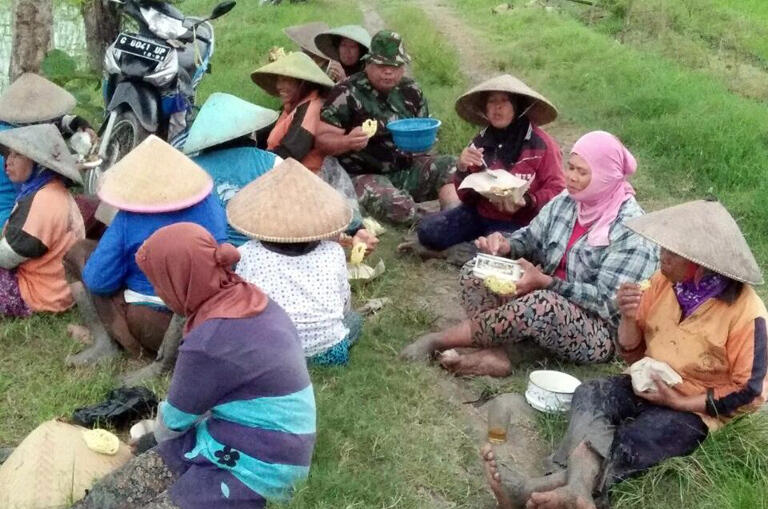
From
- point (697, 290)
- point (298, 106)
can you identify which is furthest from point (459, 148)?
point (697, 290)

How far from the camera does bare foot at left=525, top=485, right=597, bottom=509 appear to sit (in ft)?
9.11

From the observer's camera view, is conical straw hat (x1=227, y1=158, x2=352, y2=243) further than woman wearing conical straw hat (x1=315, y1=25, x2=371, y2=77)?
No

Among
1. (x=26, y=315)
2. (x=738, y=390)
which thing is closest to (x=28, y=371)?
(x=26, y=315)

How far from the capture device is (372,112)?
554cm

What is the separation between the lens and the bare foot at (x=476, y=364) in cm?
387

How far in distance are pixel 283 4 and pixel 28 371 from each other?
10.6 metres

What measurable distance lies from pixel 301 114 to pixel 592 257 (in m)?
2.18

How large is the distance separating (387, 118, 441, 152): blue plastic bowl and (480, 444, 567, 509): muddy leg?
2.58 meters

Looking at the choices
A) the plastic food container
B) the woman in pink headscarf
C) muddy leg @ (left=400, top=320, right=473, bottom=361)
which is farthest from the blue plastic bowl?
the plastic food container

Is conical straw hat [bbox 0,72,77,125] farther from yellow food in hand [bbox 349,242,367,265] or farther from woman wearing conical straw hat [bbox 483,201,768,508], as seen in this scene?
woman wearing conical straw hat [bbox 483,201,768,508]

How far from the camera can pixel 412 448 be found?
3264 millimetres

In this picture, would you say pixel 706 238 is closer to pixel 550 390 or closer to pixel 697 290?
pixel 697 290

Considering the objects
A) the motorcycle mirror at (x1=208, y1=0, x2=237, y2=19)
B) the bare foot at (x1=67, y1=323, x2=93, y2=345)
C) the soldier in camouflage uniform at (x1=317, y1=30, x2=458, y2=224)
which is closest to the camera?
the bare foot at (x1=67, y1=323, x2=93, y2=345)

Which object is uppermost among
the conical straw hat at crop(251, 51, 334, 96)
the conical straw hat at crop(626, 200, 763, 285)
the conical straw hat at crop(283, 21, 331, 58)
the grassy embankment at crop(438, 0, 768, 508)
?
the conical straw hat at crop(626, 200, 763, 285)
